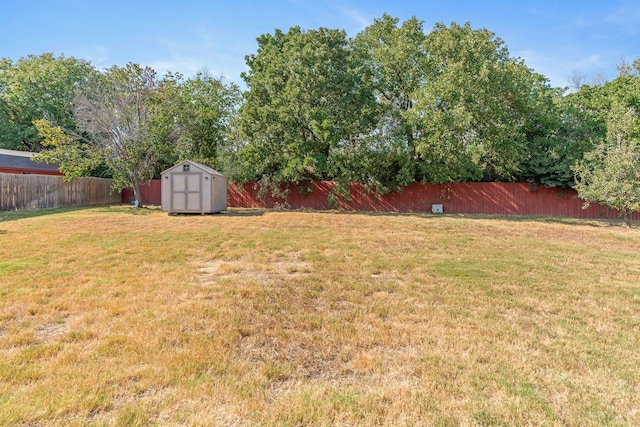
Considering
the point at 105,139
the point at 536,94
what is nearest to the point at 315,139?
the point at 105,139

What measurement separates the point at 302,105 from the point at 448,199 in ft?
27.2

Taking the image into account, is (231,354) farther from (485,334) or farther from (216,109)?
(216,109)

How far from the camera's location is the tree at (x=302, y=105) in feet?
45.2

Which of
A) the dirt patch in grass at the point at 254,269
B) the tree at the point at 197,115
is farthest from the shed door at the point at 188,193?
the dirt patch in grass at the point at 254,269

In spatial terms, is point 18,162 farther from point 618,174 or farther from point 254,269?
point 618,174

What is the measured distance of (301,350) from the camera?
2355 millimetres

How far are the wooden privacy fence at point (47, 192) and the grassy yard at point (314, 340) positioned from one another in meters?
10.3

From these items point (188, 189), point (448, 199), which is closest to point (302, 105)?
point (188, 189)

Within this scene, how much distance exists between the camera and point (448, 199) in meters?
16.3

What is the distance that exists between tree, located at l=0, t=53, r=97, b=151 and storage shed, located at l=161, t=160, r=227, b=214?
1525 cm

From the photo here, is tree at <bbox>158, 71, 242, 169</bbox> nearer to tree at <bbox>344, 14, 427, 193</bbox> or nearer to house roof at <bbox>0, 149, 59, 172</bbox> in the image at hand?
tree at <bbox>344, 14, 427, 193</bbox>

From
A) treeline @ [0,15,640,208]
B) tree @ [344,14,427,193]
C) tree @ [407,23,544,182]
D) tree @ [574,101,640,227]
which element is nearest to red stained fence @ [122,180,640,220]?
treeline @ [0,15,640,208]

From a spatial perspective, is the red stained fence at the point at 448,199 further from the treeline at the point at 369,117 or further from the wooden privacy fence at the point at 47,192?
the wooden privacy fence at the point at 47,192

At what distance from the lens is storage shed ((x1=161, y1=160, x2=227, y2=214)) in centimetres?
1240
